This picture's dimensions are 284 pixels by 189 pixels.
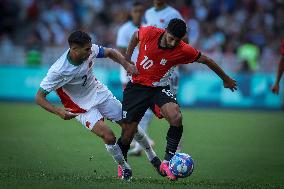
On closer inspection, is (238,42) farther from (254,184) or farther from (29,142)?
(254,184)

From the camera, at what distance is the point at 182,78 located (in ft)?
74.3

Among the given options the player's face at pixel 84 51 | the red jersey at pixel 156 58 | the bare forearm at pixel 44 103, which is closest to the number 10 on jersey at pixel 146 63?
the red jersey at pixel 156 58

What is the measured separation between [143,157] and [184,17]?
458 inches

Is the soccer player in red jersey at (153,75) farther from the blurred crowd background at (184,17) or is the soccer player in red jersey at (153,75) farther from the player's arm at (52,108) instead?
the blurred crowd background at (184,17)

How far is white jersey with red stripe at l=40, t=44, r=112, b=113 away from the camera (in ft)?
33.0

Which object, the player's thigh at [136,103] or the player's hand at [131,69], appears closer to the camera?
the player's hand at [131,69]

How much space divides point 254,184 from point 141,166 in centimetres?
241

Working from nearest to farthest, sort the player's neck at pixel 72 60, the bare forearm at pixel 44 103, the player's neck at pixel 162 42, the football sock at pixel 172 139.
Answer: the bare forearm at pixel 44 103 → the player's neck at pixel 72 60 → the football sock at pixel 172 139 → the player's neck at pixel 162 42

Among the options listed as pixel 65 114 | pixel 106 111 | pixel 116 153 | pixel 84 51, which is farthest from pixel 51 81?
pixel 116 153

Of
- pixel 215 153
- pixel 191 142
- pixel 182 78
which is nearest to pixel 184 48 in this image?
pixel 215 153

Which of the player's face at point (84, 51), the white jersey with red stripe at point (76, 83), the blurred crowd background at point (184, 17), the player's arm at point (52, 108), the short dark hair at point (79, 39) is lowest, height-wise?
the player's arm at point (52, 108)

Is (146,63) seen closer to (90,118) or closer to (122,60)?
(122,60)

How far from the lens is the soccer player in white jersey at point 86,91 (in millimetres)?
9977

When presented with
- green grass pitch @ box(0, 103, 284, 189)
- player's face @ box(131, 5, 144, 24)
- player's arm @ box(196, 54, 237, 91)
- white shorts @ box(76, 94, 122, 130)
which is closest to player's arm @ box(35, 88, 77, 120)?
white shorts @ box(76, 94, 122, 130)
